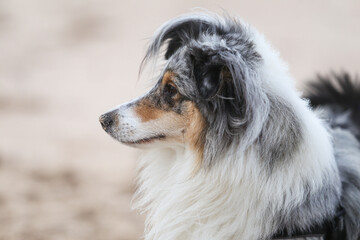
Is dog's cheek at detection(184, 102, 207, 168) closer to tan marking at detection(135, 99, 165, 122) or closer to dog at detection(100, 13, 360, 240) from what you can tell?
dog at detection(100, 13, 360, 240)

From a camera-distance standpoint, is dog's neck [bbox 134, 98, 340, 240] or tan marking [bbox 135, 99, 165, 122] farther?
tan marking [bbox 135, 99, 165, 122]

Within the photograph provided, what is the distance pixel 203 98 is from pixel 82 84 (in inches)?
144

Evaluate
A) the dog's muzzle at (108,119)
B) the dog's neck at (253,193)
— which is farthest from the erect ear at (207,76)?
the dog's muzzle at (108,119)

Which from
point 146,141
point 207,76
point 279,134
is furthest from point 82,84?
point 279,134

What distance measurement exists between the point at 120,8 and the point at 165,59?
4.61 m

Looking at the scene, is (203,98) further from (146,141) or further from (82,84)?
(82,84)

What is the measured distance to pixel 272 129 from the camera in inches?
83.0

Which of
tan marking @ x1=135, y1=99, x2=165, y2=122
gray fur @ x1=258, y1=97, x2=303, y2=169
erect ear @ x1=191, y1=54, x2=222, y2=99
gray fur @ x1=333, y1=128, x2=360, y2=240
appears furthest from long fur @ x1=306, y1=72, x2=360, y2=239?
tan marking @ x1=135, y1=99, x2=165, y2=122

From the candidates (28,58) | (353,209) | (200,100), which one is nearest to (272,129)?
(200,100)

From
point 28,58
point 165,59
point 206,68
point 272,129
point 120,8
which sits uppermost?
point 120,8

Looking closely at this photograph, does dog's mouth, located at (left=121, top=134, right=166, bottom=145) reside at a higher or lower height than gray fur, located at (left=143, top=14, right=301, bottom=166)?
lower

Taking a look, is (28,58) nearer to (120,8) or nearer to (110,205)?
(120,8)

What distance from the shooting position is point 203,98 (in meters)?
Answer: 2.12

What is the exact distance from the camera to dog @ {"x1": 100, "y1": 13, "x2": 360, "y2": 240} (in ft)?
6.91
